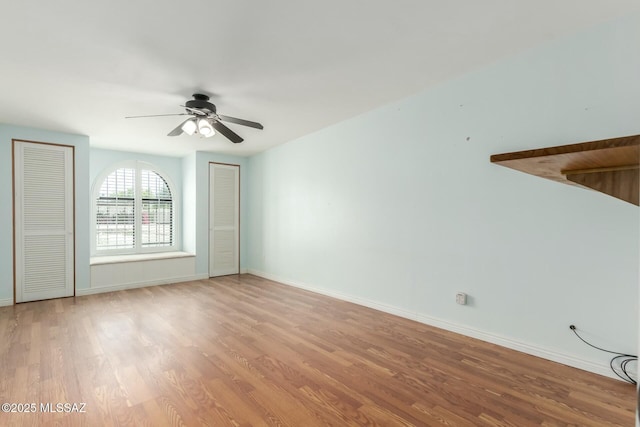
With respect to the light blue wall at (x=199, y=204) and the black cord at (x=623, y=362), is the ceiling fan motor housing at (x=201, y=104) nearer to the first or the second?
the light blue wall at (x=199, y=204)

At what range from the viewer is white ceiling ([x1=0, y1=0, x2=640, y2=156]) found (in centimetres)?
198

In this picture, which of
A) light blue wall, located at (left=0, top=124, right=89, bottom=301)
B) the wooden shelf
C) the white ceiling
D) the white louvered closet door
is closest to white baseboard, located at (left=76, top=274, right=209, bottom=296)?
light blue wall, located at (left=0, top=124, right=89, bottom=301)

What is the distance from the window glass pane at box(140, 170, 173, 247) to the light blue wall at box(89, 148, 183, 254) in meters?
0.16

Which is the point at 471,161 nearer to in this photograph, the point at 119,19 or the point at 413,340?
the point at 413,340

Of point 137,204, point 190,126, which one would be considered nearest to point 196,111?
point 190,126

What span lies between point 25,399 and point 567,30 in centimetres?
458

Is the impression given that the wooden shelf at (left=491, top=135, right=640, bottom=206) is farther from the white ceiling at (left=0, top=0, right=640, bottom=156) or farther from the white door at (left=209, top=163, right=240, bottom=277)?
the white door at (left=209, top=163, right=240, bottom=277)

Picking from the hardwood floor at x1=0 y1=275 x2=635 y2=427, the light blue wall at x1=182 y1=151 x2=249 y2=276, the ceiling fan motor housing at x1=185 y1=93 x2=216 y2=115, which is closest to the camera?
the hardwood floor at x1=0 y1=275 x2=635 y2=427

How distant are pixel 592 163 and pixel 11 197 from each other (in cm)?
628

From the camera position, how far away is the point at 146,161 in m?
6.10

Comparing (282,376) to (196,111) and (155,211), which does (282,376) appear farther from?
(155,211)

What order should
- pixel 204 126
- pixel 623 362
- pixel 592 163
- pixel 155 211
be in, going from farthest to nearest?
1. pixel 155 211
2. pixel 204 126
3. pixel 623 362
4. pixel 592 163

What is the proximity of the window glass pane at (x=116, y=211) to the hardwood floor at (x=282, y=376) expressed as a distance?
223cm

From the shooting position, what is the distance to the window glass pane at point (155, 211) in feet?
20.0
